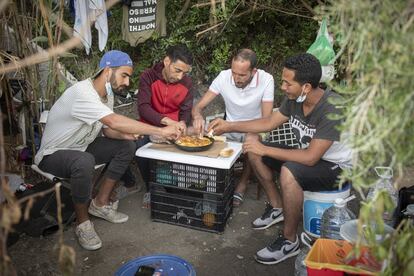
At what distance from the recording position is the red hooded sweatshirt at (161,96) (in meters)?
4.52

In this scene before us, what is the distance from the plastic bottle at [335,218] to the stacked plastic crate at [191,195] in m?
0.83

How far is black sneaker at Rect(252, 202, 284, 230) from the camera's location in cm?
409

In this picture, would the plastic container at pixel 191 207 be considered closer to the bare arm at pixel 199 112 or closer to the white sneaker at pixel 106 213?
the white sneaker at pixel 106 213

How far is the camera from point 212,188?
3.77 metres

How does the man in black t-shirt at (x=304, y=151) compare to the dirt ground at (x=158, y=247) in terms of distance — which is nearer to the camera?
the man in black t-shirt at (x=304, y=151)

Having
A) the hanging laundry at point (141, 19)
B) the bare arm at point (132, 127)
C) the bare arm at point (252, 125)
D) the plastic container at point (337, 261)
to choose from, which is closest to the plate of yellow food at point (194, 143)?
the bare arm at point (132, 127)

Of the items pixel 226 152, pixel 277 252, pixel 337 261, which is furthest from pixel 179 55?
pixel 337 261

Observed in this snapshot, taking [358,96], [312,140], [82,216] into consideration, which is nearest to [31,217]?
[82,216]

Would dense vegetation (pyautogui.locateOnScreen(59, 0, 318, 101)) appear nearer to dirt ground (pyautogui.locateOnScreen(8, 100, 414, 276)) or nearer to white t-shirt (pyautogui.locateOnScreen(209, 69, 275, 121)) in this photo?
white t-shirt (pyautogui.locateOnScreen(209, 69, 275, 121))

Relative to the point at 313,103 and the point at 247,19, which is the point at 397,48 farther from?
the point at 247,19

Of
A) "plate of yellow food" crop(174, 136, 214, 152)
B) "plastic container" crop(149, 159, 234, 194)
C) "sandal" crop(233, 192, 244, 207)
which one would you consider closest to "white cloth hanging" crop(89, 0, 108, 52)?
"plate of yellow food" crop(174, 136, 214, 152)

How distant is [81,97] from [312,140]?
180 cm

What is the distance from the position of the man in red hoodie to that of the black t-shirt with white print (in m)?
1.12

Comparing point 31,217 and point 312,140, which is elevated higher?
point 312,140
